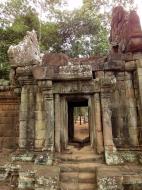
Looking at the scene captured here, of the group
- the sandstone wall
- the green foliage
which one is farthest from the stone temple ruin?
the green foliage

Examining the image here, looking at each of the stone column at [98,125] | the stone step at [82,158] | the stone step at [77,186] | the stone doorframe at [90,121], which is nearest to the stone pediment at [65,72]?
the stone doorframe at [90,121]

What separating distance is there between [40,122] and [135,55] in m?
3.58

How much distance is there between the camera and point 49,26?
2066 centimetres

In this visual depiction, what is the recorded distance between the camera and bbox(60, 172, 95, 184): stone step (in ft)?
17.1

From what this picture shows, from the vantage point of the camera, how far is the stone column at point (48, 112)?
6.21m

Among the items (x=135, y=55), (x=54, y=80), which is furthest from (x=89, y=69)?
(x=135, y=55)

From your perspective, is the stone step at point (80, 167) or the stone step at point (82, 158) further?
the stone step at point (82, 158)

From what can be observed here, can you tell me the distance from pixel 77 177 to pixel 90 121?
1948mm

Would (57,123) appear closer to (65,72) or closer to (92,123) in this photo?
(92,123)

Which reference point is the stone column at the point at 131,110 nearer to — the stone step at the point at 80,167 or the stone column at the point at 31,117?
the stone step at the point at 80,167

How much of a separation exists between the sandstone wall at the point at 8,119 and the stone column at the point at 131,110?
13.5 feet

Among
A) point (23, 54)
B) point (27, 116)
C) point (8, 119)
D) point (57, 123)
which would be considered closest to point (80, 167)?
point (57, 123)

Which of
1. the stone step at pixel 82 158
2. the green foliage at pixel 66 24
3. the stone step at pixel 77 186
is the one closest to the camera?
the stone step at pixel 77 186

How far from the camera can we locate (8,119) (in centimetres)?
831
